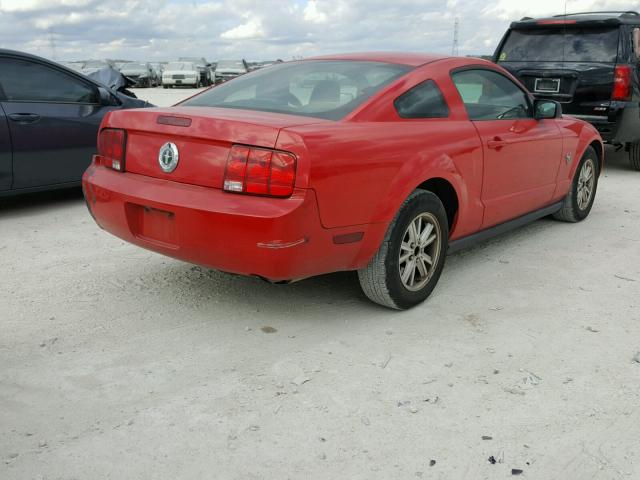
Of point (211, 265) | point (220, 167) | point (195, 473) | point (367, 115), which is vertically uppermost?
point (367, 115)

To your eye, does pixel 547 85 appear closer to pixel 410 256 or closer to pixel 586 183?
pixel 586 183

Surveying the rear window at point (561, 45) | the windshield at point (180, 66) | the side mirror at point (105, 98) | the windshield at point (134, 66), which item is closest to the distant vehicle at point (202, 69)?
the windshield at point (180, 66)

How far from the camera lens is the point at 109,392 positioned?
2.78 m

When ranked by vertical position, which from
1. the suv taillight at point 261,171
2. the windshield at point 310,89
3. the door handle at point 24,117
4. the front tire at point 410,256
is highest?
the windshield at point 310,89

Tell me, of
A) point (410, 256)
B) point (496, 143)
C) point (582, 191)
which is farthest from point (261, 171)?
point (582, 191)

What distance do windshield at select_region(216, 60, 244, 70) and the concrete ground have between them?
110 feet

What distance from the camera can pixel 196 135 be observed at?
3.17 m

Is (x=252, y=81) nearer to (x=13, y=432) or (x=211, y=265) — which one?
(x=211, y=265)

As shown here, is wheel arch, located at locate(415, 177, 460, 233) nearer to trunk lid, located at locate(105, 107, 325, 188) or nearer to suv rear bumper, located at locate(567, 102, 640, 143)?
trunk lid, located at locate(105, 107, 325, 188)

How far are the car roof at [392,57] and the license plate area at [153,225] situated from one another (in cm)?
163

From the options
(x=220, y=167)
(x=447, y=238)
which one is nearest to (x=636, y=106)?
(x=447, y=238)

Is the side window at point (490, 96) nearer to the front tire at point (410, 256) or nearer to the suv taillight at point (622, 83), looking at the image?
the front tire at point (410, 256)

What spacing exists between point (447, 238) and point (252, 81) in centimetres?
155

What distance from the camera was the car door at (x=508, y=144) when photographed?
4.23 meters
